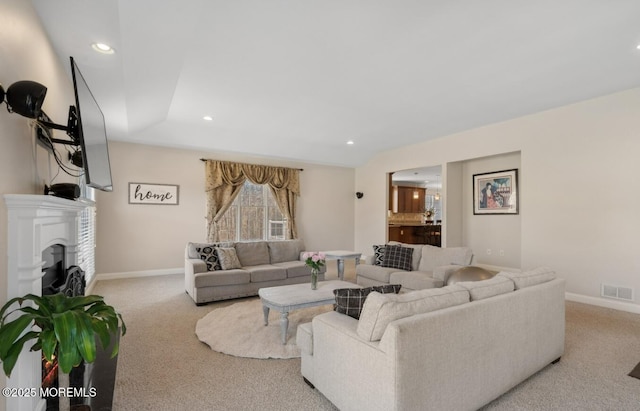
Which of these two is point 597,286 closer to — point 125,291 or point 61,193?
point 61,193

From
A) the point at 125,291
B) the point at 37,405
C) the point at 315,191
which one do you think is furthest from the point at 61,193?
the point at 315,191

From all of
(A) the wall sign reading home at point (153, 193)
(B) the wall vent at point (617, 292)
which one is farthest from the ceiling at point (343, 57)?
(B) the wall vent at point (617, 292)

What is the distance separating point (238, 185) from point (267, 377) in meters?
5.12

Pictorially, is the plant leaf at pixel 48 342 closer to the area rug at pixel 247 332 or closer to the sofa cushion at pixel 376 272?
the area rug at pixel 247 332

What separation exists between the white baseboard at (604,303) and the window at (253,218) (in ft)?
18.3

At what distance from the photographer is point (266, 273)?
15.6ft

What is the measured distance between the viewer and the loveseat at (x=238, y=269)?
4328mm

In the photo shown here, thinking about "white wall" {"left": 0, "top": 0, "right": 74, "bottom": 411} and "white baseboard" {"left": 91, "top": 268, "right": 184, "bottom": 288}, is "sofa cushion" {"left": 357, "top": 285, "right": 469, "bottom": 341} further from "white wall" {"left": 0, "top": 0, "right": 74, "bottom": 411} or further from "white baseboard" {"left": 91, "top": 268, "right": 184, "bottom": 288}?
"white baseboard" {"left": 91, "top": 268, "right": 184, "bottom": 288}

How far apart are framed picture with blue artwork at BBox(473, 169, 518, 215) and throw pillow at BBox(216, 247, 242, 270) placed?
16.6 ft

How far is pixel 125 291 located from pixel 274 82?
13.1 ft

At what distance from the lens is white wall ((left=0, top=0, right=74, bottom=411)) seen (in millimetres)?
1627

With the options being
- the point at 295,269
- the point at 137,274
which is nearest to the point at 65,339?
the point at 295,269

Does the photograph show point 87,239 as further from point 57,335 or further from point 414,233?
point 414,233

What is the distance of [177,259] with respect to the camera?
6.45 m
